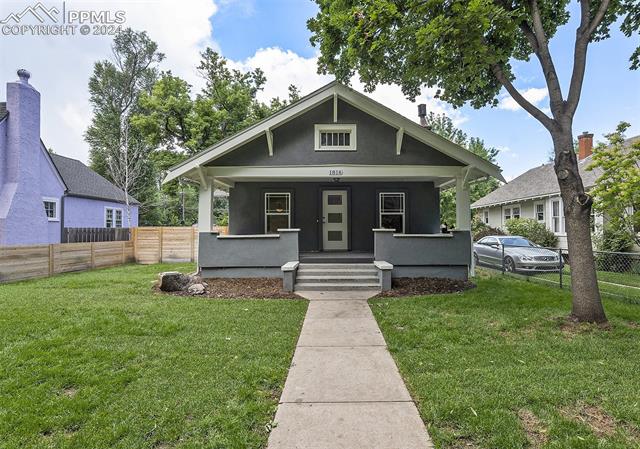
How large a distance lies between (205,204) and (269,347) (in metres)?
6.21

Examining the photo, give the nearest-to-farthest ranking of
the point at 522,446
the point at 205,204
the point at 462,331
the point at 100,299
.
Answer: the point at 522,446
the point at 462,331
the point at 100,299
the point at 205,204

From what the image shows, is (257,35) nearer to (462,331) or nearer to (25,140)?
(25,140)

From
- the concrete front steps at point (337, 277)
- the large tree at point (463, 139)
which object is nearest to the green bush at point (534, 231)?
the large tree at point (463, 139)

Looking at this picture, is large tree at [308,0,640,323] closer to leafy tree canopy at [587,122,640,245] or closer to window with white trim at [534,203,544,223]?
leafy tree canopy at [587,122,640,245]

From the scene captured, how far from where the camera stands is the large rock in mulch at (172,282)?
7949mm

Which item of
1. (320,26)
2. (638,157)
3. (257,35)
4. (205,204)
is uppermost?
(257,35)

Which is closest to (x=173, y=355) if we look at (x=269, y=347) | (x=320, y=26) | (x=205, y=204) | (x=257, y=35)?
(x=269, y=347)

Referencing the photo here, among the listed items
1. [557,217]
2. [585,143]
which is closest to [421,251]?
[557,217]

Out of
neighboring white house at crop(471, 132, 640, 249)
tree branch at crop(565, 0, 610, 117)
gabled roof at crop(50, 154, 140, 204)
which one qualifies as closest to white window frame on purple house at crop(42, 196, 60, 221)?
gabled roof at crop(50, 154, 140, 204)

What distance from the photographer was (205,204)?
31.1 feet

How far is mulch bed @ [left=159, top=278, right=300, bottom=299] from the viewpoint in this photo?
25.0 feet

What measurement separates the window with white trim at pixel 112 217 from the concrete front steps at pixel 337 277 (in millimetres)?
17043

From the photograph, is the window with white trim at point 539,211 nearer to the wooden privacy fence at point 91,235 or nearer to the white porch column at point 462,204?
the white porch column at point 462,204

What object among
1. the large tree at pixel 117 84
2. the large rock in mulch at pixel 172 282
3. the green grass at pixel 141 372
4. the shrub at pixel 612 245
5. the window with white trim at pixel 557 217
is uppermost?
the large tree at pixel 117 84
